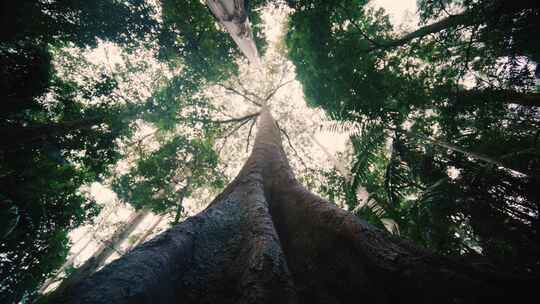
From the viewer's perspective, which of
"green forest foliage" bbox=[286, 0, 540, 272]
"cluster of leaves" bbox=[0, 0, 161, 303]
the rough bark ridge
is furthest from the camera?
"cluster of leaves" bbox=[0, 0, 161, 303]

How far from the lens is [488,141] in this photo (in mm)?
2814

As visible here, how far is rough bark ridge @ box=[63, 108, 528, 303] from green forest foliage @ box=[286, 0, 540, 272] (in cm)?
43

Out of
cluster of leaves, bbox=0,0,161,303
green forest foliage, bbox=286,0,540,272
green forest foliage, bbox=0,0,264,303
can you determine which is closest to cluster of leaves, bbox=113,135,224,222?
green forest foliage, bbox=0,0,264,303

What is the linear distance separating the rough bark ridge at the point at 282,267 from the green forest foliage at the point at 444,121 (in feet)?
1.42

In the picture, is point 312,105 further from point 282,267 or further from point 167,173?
point 282,267

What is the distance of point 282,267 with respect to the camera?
1251 mm

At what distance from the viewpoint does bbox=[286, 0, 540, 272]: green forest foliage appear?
2242mm

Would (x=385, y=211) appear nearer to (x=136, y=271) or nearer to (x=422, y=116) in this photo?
(x=422, y=116)

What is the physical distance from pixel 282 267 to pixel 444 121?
391 cm

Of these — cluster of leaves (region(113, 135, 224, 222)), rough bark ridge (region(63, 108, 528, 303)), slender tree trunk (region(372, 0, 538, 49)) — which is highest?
slender tree trunk (region(372, 0, 538, 49))

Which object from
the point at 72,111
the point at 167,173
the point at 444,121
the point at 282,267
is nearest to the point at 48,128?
the point at 72,111

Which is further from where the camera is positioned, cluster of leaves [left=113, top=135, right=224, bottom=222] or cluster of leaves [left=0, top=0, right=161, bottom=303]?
cluster of leaves [left=113, top=135, right=224, bottom=222]

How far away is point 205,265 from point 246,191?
108 cm

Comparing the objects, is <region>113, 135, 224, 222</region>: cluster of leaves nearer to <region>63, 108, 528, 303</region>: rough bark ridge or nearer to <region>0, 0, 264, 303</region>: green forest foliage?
<region>0, 0, 264, 303</region>: green forest foliage
